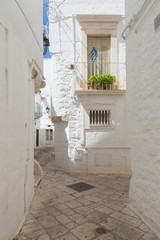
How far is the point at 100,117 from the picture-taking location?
25.2 feet

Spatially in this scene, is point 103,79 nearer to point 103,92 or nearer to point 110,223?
point 103,92

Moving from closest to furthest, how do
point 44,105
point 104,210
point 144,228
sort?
point 144,228, point 104,210, point 44,105

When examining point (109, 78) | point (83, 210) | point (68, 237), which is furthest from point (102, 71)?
point (68, 237)

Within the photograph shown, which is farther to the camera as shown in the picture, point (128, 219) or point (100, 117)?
point (100, 117)

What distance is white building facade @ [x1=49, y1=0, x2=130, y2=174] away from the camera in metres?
7.50

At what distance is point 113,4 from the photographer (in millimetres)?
7777

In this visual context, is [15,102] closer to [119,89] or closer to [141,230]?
[141,230]

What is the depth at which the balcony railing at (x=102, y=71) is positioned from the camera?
7715 millimetres

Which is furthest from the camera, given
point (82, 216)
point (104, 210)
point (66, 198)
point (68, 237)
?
point (66, 198)

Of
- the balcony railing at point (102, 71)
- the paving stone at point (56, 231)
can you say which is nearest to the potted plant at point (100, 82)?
the balcony railing at point (102, 71)

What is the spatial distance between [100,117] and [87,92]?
1.37 metres

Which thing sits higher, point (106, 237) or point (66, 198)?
point (106, 237)

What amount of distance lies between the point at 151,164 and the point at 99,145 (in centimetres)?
426

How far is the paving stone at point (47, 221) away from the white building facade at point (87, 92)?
401 cm
